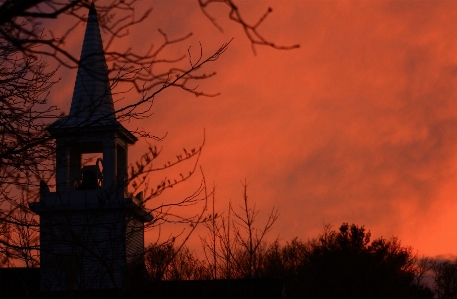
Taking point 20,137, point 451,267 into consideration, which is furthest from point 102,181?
point 451,267

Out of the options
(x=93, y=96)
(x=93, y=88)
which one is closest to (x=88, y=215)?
(x=93, y=96)

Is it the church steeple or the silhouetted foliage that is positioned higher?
the silhouetted foliage

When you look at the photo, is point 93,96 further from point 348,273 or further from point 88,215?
point 348,273

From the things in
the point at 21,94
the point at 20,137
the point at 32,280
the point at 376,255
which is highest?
the point at 376,255

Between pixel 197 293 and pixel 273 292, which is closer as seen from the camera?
pixel 197 293

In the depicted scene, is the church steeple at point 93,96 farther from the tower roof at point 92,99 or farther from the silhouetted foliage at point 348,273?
the silhouetted foliage at point 348,273

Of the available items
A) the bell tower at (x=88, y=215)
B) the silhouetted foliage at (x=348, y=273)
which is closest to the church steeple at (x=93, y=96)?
the bell tower at (x=88, y=215)

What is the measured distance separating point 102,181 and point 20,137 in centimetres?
2231

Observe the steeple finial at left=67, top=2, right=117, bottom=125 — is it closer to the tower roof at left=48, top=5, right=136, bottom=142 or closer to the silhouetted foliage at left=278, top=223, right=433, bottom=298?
the tower roof at left=48, top=5, right=136, bottom=142

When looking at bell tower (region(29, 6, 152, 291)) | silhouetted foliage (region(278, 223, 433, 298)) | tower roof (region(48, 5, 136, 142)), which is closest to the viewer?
tower roof (region(48, 5, 136, 142))

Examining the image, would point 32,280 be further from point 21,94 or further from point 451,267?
point 451,267

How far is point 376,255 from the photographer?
1817 inches

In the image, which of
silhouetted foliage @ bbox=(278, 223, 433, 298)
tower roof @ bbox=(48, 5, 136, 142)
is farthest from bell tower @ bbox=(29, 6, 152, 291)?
silhouetted foliage @ bbox=(278, 223, 433, 298)

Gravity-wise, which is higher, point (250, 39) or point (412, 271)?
point (412, 271)
